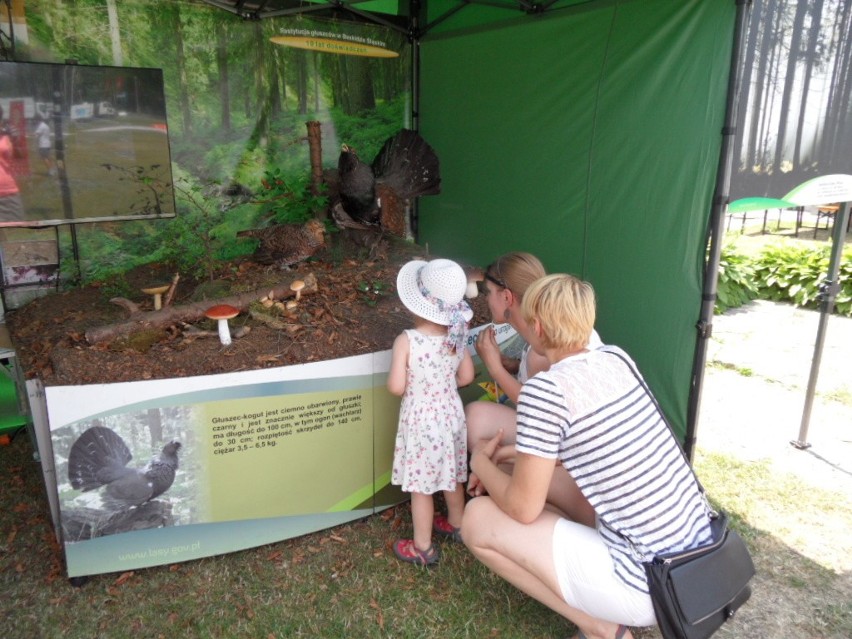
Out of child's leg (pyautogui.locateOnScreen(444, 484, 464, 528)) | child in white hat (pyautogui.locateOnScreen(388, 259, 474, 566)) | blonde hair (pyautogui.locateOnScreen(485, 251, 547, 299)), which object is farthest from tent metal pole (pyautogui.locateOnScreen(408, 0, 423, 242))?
child's leg (pyautogui.locateOnScreen(444, 484, 464, 528))

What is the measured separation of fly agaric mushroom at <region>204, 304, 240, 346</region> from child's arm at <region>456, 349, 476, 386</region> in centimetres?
116

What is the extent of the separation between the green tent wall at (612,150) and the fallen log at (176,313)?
5.87 ft

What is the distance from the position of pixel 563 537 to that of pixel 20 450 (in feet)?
12.7

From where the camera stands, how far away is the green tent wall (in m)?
3.42

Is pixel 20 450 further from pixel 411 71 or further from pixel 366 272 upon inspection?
pixel 411 71

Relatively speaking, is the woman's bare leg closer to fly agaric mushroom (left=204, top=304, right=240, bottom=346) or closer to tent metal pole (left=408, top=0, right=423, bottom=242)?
fly agaric mushroom (left=204, top=304, right=240, bottom=346)

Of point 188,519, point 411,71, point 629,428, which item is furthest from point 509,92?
point 188,519

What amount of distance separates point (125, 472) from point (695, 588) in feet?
8.07

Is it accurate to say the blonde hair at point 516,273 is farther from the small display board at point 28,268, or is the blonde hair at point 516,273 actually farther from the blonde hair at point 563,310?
the small display board at point 28,268

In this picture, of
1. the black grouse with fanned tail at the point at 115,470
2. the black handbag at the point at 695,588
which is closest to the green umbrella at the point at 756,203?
the black handbag at the point at 695,588

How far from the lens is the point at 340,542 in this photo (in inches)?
134

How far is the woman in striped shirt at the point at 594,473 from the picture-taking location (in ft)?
7.07

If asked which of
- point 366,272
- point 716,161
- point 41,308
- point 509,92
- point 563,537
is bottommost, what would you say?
point 563,537

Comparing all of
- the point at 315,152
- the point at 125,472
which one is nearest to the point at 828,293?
the point at 315,152
